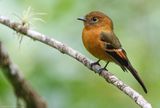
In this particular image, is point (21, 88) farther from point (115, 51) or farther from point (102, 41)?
point (102, 41)

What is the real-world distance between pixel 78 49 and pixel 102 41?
462mm

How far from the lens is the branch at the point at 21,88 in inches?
74.2

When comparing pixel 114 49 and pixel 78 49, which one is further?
pixel 78 49

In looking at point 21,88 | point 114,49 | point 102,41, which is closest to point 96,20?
point 102,41

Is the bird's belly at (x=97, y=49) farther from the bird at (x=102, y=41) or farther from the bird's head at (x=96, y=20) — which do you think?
the bird's head at (x=96, y=20)

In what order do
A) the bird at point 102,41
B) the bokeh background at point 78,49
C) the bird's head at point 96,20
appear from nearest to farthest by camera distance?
the bird at point 102,41, the bokeh background at point 78,49, the bird's head at point 96,20

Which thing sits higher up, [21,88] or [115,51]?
[115,51]

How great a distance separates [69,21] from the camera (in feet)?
15.6

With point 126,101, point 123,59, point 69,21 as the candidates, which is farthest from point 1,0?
point 126,101

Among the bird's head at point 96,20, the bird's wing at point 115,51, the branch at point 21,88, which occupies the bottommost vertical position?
the branch at point 21,88

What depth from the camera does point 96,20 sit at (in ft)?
15.2

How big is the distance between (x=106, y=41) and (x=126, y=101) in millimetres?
760

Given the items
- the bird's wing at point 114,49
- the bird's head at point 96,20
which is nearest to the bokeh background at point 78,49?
the bird's head at point 96,20

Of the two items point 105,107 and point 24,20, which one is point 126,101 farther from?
point 24,20
